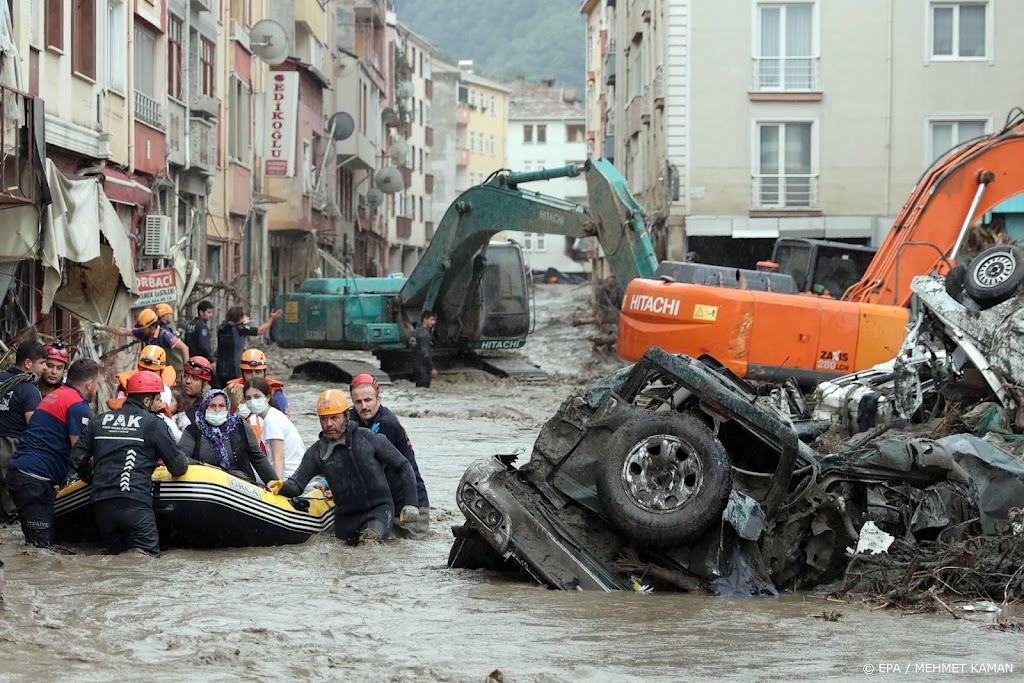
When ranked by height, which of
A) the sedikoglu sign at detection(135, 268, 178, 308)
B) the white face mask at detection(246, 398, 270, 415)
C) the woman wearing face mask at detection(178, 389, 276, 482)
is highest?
the sedikoglu sign at detection(135, 268, 178, 308)

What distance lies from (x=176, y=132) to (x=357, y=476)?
17644 mm

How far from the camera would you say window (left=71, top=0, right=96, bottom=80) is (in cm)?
2138

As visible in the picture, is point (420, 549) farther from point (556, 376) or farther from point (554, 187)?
point (554, 187)

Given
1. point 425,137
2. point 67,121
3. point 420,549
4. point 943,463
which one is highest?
point 425,137

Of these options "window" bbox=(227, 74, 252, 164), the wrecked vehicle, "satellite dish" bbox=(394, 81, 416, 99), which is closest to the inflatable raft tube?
the wrecked vehicle

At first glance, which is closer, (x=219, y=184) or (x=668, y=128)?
(x=219, y=184)

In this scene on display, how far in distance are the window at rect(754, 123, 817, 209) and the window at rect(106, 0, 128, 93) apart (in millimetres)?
18289

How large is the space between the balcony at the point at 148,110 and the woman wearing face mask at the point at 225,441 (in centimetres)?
1392

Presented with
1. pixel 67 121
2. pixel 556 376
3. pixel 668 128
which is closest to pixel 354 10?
pixel 668 128

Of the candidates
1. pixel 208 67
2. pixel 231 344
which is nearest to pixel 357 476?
pixel 231 344

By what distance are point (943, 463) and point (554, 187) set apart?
100m

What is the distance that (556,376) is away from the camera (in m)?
30.6

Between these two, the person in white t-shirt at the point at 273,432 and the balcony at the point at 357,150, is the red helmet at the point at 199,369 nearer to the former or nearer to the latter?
the person in white t-shirt at the point at 273,432

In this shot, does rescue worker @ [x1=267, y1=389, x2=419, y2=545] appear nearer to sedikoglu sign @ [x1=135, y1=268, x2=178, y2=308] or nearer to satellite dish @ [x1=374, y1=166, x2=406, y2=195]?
sedikoglu sign @ [x1=135, y1=268, x2=178, y2=308]
